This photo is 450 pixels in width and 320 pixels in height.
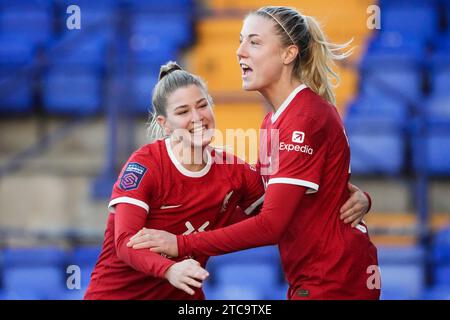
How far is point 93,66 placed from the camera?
7387mm

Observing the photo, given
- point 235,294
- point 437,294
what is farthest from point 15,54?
point 437,294

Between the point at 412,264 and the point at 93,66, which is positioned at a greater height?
the point at 93,66

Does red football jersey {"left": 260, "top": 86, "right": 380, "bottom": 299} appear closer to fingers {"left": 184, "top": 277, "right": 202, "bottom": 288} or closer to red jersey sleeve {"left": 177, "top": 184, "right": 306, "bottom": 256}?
red jersey sleeve {"left": 177, "top": 184, "right": 306, "bottom": 256}

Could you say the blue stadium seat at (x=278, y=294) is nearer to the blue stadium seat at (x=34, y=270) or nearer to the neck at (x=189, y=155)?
the blue stadium seat at (x=34, y=270)

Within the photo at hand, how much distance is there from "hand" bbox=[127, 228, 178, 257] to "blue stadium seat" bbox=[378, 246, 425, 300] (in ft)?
10.0

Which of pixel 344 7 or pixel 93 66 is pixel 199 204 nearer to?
pixel 93 66

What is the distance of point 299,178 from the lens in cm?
311

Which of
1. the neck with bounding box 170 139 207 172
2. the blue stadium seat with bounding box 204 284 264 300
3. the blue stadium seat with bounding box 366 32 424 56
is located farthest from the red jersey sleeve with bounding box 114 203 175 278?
the blue stadium seat with bounding box 366 32 424 56

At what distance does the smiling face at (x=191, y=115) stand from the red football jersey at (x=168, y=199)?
97 mm

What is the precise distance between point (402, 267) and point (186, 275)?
10.7 ft

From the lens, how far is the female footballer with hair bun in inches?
123

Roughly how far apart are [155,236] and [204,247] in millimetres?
170

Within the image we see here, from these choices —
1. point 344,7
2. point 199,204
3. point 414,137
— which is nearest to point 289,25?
point 199,204

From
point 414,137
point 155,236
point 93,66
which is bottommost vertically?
point 155,236
